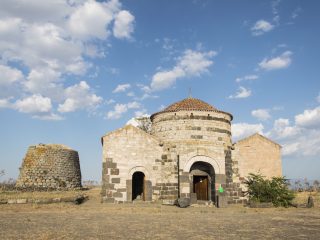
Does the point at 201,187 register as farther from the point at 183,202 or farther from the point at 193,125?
the point at 193,125

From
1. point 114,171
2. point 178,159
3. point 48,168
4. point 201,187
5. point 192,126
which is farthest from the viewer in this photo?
point 48,168

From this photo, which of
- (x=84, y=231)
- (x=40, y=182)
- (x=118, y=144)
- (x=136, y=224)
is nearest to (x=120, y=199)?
(x=118, y=144)

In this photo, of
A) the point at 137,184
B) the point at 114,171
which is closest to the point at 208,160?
the point at 114,171

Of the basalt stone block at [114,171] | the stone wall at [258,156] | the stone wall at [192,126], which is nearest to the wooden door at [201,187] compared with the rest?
the stone wall at [192,126]

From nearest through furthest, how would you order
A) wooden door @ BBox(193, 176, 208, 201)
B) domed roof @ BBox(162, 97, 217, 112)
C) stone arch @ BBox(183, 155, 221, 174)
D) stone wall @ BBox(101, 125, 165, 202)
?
stone wall @ BBox(101, 125, 165, 202), stone arch @ BBox(183, 155, 221, 174), wooden door @ BBox(193, 176, 208, 201), domed roof @ BBox(162, 97, 217, 112)

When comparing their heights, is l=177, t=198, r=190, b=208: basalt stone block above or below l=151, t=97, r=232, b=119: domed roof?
below

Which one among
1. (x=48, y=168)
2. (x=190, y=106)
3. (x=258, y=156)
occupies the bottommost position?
(x=48, y=168)

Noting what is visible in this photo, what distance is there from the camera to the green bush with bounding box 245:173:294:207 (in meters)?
18.8

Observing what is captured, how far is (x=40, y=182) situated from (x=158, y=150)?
13905mm

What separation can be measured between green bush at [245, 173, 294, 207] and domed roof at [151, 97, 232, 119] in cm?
534

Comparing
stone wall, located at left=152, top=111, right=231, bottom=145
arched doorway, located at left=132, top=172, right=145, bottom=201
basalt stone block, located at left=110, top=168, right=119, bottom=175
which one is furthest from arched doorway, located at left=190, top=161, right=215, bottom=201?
basalt stone block, located at left=110, top=168, right=119, bottom=175

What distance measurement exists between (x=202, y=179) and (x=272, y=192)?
4287 mm

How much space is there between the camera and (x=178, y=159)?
1989 centimetres

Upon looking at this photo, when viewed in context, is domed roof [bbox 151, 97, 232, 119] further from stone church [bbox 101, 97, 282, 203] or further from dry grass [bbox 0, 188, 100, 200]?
dry grass [bbox 0, 188, 100, 200]
